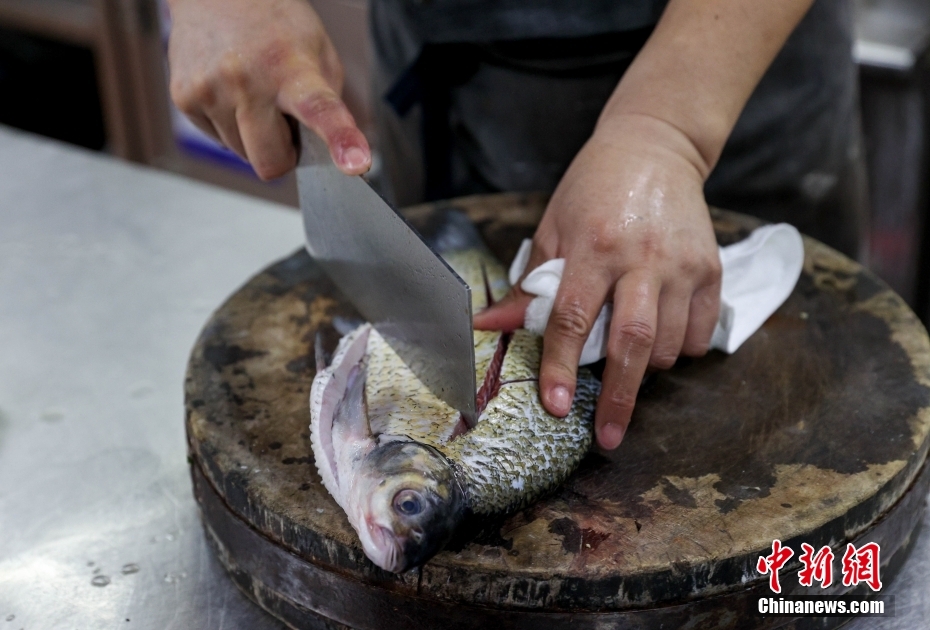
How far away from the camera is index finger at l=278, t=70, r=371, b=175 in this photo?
104 cm

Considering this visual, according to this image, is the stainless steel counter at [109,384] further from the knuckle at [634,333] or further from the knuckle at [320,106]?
the knuckle at [320,106]

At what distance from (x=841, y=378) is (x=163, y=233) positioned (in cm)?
139

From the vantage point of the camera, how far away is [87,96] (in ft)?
13.2

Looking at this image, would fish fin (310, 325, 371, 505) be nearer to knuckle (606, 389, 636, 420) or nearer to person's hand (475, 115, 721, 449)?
person's hand (475, 115, 721, 449)

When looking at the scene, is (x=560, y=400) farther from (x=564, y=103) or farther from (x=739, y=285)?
(x=564, y=103)

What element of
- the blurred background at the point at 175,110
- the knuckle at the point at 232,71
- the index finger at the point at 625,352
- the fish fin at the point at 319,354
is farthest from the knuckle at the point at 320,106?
the blurred background at the point at 175,110

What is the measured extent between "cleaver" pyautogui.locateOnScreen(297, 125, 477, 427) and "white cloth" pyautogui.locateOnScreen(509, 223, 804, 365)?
0.18 metres

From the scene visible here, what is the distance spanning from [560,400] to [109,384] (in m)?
0.78

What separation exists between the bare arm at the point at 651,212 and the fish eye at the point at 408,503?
0.25 meters

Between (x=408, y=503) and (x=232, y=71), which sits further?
(x=232, y=71)

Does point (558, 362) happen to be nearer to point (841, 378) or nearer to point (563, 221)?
point (563, 221)

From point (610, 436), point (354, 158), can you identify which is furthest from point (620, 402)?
point (354, 158)

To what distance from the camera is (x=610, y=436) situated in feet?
3.32

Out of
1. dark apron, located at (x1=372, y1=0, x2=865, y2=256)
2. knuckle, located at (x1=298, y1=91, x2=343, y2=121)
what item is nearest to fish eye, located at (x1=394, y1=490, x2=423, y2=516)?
knuckle, located at (x1=298, y1=91, x2=343, y2=121)
